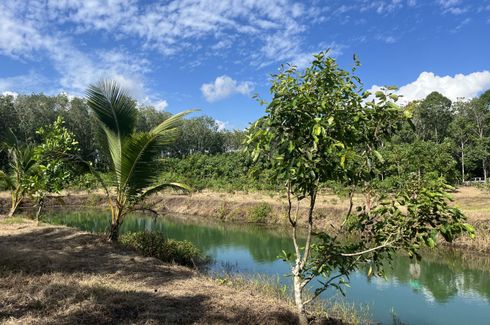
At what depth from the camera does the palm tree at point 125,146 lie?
8.25 meters

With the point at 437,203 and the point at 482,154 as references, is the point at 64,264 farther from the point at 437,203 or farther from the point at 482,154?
the point at 482,154

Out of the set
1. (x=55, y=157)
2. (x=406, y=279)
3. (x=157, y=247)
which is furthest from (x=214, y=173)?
(x=55, y=157)

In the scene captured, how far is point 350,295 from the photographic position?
8.73m

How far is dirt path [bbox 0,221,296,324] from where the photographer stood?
4.20 m

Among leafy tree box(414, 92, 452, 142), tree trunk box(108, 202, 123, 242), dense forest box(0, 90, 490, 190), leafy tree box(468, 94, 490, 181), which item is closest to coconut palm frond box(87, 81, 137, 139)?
tree trunk box(108, 202, 123, 242)

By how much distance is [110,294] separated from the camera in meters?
4.81

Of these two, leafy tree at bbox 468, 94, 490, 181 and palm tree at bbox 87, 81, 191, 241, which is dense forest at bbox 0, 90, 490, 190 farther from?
palm tree at bbox 87, 81, 191, 241

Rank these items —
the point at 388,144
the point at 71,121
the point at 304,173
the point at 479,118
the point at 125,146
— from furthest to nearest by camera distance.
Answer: the point at 71,121
the point at 479,118
the point at 388,144
the point at 125,146
the point at 304,173

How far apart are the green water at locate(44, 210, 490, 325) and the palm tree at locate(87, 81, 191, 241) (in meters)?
3.34

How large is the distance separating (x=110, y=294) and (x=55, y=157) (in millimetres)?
5073

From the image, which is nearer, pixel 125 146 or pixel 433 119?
pixel 125 146

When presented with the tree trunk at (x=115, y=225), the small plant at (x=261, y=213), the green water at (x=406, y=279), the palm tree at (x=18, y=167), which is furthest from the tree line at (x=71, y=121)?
the tree trunk at (x=115, y=225)

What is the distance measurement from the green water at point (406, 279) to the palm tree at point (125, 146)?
3340 mm

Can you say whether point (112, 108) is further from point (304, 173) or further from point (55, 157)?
point (304, 173)
